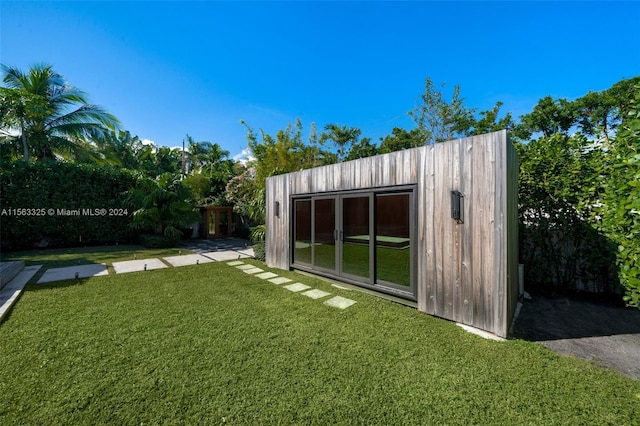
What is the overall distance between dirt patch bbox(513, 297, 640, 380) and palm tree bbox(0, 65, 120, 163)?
52.2ft

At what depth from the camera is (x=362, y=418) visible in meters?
1.69

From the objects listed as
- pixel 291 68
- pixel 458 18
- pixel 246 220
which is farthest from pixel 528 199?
pixel 246 220

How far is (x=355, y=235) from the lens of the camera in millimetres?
6680

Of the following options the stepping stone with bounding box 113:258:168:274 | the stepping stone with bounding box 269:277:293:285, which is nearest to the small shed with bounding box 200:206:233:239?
the stepping stone with bounding box 113:258:168:274

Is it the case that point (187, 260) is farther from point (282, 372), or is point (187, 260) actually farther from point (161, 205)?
point (282, 372)

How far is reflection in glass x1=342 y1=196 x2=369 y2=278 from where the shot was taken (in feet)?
16.0

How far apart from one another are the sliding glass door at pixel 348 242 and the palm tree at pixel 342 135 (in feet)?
37.3

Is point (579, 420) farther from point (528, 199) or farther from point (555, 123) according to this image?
point (555, 123)

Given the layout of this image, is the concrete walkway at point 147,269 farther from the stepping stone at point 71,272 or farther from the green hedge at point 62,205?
the green hedge at point 62,205

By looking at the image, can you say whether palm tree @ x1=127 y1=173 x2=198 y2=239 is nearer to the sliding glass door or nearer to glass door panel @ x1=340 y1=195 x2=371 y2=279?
the sliding glass door

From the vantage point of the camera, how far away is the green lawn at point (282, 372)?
1730mm

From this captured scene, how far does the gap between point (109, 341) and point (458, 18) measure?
1097 cm

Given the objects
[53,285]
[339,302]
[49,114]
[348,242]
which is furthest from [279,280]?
[49,114]

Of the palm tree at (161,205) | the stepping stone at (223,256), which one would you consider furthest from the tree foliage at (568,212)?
the palm tree at (161,205)
